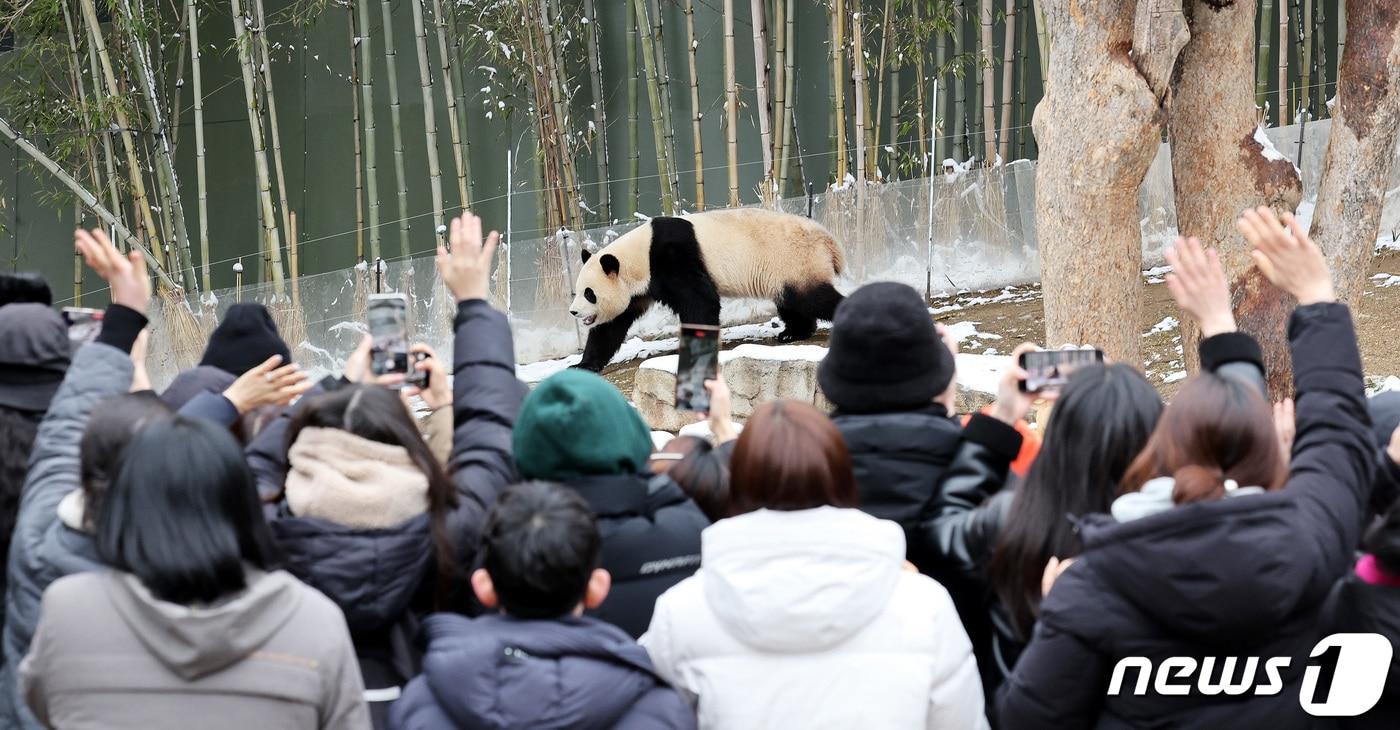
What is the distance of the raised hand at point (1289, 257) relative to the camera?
1.93 metres

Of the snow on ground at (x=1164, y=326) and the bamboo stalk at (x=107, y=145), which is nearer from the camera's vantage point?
the snow on ground at (x=1164, y=326)

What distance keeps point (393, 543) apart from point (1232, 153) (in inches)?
131

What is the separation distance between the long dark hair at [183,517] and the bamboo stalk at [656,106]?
22.9ft

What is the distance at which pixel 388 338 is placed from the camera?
2.24 m

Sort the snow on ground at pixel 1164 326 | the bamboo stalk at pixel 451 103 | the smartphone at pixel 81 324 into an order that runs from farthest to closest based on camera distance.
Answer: the bamboo stalk at pixel 451 103
the snow on ground at pixel 1164 326
the smartphone at pixel 81 324

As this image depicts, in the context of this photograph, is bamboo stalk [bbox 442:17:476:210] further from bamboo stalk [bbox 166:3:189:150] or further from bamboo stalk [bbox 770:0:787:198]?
bamboo stalk [bbox 770:0:787:198]

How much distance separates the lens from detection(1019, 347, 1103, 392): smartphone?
2.06 m

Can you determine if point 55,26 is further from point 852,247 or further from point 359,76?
point 852,247

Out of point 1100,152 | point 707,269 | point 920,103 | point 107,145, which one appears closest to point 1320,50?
point 920,103

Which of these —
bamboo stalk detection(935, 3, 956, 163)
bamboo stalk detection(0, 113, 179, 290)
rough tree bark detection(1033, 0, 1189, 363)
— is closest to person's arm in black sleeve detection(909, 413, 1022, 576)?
rough tree bark detection(1033, 0, 1189, 363)

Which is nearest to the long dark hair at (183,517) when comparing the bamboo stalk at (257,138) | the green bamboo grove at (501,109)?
the bamboo stalk at (257,138)

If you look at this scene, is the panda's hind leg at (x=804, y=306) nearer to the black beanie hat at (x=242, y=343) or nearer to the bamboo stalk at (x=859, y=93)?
the bamboo stalk at (x=859, y=93)

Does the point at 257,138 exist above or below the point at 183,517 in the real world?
above

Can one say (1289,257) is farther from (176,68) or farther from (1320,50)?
(176,68)
